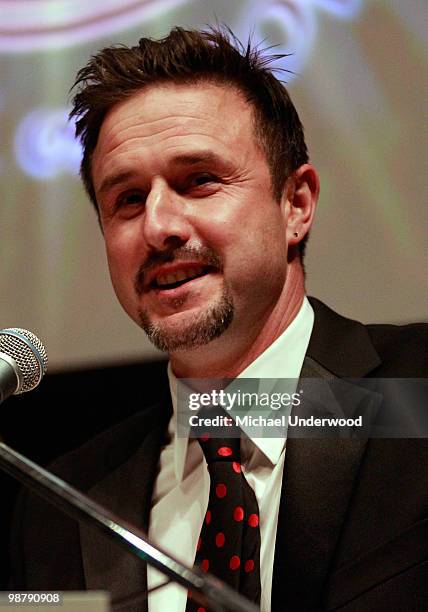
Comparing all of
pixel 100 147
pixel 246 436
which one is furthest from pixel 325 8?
pixel 246 436

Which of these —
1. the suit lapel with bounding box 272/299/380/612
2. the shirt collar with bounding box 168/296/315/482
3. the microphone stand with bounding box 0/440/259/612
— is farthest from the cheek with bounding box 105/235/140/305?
the microphone stand with bounding box 0/440/259/612

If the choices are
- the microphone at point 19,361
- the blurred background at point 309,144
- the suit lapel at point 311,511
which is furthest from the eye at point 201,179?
the microphone at point 19,361

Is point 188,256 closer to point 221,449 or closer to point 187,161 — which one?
point 187,161

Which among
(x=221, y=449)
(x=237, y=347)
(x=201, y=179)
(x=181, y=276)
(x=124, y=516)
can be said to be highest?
(x=201, y=179)

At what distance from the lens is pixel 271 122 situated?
1470 millimetres

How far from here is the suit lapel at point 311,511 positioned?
1152 mm

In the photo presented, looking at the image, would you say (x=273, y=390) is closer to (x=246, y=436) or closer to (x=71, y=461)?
(x=246, y=436)

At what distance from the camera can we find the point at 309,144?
1.54m

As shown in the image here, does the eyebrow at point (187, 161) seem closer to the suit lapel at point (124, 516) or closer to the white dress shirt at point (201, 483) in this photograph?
the white dress shirt at point (201, 483)

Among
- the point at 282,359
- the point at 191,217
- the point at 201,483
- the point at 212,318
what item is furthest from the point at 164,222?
the point at 201,483

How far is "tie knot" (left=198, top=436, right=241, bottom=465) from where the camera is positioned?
1.27 meters

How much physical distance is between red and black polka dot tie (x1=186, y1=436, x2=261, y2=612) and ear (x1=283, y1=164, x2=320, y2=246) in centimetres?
40

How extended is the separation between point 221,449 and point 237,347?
184mm

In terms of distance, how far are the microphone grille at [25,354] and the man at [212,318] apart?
16.6 inches
